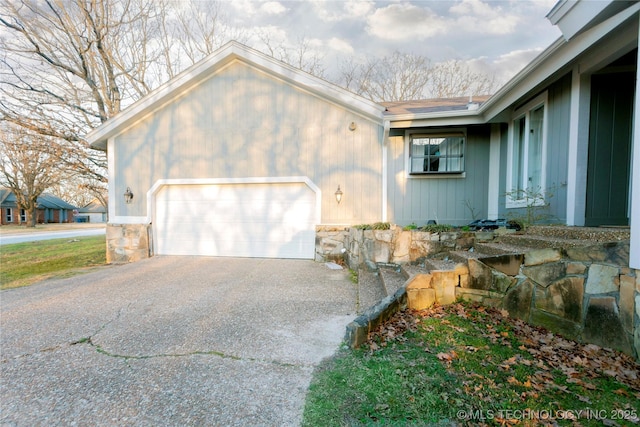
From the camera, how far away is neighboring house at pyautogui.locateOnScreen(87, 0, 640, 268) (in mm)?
5711

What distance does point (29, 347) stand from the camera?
269cm

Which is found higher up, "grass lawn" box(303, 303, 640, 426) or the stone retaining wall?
the stone retaining wall

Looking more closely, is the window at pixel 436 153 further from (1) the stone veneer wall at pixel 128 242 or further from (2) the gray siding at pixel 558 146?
(1) the stone veneer wall at pixel 128 242

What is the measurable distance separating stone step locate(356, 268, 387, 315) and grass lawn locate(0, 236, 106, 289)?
20.2 feet

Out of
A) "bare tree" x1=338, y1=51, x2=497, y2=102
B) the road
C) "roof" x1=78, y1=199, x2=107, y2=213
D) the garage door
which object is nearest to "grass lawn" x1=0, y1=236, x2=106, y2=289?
the garage door

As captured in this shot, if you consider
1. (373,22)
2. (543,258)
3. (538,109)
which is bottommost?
(543,258)

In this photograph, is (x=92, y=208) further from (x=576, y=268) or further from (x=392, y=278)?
(x=576, y=268)

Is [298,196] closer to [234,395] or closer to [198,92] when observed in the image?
[198,92]

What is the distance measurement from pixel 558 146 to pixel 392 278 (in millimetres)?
3224

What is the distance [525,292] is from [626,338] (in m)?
0.80

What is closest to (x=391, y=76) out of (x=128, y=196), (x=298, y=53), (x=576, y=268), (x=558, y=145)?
(x=298, y=53)

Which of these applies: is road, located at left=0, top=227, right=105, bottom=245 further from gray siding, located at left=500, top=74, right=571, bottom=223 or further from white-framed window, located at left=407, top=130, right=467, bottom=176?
gray siding, located at left=500, top=74, right=571, bottom=223

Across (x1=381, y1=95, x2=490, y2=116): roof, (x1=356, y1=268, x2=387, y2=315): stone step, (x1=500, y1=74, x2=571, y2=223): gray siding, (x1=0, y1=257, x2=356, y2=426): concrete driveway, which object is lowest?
(x1=0, y1=257, x2=356, y2=426): concrete driveway

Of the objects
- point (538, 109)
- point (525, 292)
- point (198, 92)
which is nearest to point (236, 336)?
point (525, 292)
